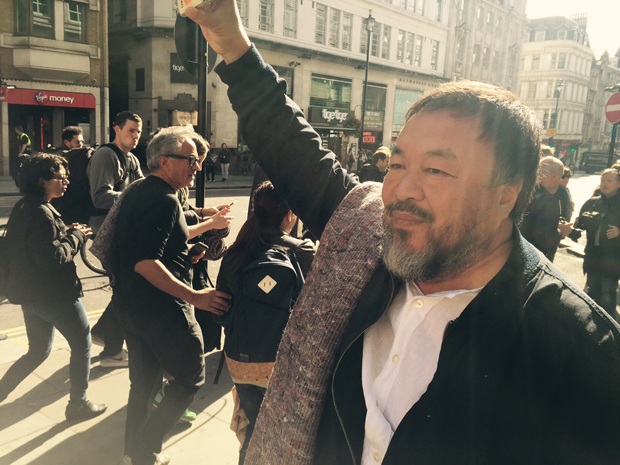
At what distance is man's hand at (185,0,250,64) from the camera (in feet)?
4.41

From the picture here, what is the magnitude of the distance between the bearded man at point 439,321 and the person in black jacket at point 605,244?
5.18 meters

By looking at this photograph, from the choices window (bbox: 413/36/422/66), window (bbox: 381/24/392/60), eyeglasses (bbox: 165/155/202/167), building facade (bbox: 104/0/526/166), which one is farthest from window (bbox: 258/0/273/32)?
eyeglasses (bbox: 165/155/202/167)

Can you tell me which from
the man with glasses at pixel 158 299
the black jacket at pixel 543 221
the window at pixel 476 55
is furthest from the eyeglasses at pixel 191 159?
the window at pixel 476 55

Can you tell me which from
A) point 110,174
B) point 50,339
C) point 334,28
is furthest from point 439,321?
point 334,28

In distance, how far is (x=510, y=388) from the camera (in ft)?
3.54

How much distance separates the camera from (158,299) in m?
2.88

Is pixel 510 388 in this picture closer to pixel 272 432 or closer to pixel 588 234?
pixel 272 432

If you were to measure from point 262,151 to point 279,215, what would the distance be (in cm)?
121

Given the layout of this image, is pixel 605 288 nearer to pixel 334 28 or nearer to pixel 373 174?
pixel 373 174

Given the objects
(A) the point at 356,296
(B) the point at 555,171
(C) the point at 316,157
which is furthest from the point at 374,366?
(B) the point at 555,171

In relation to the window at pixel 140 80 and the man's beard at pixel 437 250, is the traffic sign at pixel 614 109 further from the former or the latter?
the window at pixel 140 80

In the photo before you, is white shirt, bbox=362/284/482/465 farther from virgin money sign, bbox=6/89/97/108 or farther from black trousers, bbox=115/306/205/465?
virgin money sign, bbox=6/89/97/108

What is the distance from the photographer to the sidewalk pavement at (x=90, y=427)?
3236 millimetres

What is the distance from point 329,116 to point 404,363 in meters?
31.1
